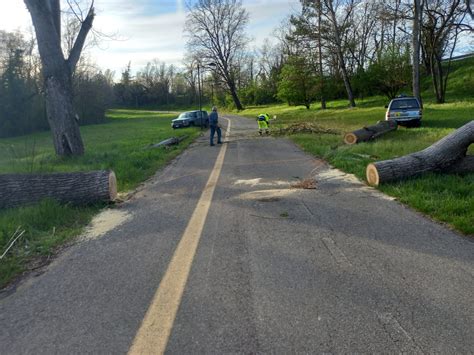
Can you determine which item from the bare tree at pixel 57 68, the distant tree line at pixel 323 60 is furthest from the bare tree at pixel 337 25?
the bare tree at pixel 57 68

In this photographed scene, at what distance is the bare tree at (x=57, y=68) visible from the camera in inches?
460

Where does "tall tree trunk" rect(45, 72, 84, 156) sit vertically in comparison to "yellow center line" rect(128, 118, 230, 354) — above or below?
above

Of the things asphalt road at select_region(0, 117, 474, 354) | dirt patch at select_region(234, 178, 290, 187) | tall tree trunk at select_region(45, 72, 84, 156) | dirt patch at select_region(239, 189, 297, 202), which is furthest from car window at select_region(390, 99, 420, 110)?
tall tree trunk at select_region(45, 72, 84, 156)

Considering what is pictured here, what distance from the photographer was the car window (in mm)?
19781

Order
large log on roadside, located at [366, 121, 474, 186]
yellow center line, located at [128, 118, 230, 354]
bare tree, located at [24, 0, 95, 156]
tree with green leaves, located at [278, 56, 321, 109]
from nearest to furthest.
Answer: yellow center line, located at [128, 118, 230, 354] → large log on roadside, located at [366, 121, 474, 186] → bare tree, located at [24, 0, 95, 156] → tree with green leaves, located at [278, 56, 321, 109]

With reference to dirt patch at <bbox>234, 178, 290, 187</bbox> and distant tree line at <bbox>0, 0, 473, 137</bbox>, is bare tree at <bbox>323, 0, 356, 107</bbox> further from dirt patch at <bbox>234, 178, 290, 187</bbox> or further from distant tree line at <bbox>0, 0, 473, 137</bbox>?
dirt patch at <bbox>234, 178, 290, 187</bbox>

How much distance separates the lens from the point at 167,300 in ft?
10.9

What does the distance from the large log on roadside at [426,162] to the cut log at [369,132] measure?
637 cm

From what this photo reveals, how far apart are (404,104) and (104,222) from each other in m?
18.5

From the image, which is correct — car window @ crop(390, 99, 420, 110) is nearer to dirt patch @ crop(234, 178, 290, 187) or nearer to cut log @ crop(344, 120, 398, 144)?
cut log @ crop(344, 120, 398, 144)

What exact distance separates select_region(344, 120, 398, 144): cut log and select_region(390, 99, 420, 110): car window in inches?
64.6

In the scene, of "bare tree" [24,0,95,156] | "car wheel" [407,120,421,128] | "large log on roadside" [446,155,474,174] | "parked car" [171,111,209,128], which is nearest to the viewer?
"large log on roadside" [446,155,474,174]

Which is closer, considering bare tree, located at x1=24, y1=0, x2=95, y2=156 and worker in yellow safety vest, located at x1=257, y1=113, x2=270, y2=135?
bare tree, located at x1=24, y1=0, x2=95, y2=156

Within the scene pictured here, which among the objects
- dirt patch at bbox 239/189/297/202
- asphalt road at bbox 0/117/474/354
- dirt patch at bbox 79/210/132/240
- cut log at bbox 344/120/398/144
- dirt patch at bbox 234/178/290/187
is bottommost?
dirt patch at bbox 79/210/132/240
